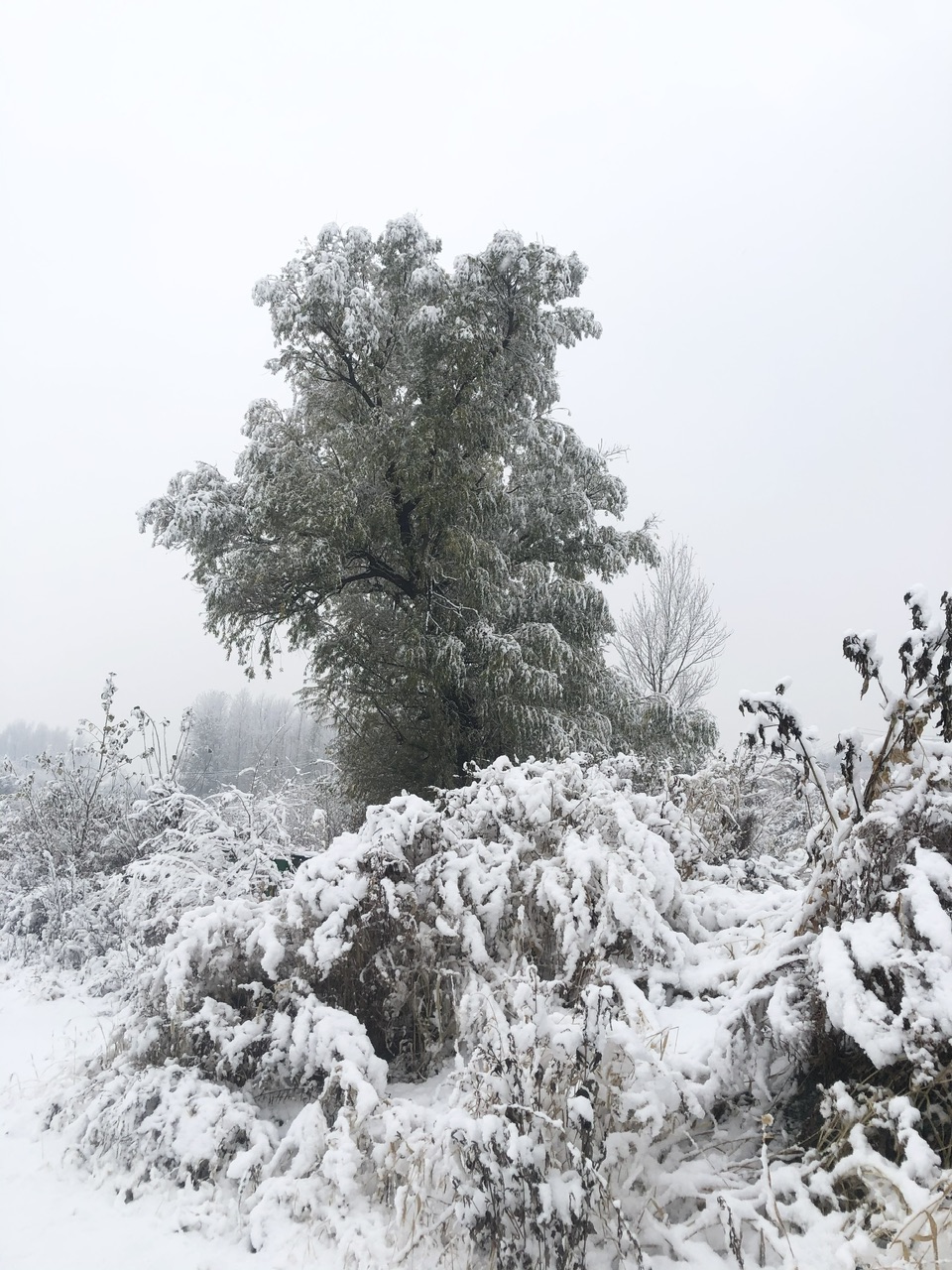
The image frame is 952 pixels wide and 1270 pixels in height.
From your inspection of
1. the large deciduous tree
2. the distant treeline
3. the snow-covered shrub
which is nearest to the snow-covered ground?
the snow-covered shrub

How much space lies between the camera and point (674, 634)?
16828 mm

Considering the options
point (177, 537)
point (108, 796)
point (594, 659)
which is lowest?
point (108, 796)

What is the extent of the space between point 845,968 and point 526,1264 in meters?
1.20

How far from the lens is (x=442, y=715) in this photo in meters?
9.91

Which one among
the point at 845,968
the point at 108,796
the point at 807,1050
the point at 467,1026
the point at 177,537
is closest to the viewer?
the point at 845,968

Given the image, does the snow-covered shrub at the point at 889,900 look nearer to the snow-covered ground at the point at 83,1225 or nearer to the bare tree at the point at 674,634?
the snow-covered ground at the point at 83,1225

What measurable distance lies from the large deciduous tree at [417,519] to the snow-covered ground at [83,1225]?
700 cm

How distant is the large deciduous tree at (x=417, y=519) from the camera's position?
958 centimetres

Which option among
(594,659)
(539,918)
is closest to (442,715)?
(594,659)

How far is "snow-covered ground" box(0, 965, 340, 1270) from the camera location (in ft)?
6.47

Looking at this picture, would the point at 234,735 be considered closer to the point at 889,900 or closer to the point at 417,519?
the point at 417,519

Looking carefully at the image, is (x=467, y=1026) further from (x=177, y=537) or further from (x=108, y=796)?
(x=177, y=537)

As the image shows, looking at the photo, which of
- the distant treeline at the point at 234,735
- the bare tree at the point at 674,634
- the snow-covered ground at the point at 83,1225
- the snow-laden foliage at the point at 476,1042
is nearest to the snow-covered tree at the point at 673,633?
the bare tree at the point at 674,634

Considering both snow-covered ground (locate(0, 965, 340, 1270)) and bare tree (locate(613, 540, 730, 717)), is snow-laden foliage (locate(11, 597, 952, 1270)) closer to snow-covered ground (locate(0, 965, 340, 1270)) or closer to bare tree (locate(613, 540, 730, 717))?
snow-covered ground (locate(0, 965, 340, 1270))
